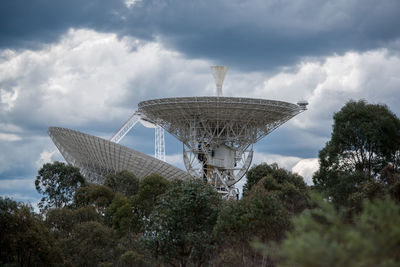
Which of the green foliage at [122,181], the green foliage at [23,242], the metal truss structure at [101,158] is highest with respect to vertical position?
the metal truss structure at [101,158]

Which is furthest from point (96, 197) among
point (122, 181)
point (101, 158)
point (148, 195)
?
point (148, 195)

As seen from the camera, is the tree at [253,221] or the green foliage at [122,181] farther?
the green foliage at [122,181]

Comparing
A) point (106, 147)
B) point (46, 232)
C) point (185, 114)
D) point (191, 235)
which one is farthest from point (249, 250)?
point (106, 147)

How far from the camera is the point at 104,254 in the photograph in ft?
174

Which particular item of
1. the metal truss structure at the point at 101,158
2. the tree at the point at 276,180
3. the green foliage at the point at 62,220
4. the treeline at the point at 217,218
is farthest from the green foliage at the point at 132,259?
the metal truss structure at the point at 101,158

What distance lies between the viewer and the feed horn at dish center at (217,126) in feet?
228

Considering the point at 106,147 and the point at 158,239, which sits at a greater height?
the point at 106,147

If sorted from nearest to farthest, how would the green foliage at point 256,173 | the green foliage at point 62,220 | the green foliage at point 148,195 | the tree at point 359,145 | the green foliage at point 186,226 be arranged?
1. the green foliage at point 186,226
2. the tree at point 359,145
3. the green foliage at point 62,220
4. the green foliage at point 148,195
5. the green foliage at point 256,173

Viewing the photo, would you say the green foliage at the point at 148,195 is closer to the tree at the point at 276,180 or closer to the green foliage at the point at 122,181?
the tree at the point at 276,180

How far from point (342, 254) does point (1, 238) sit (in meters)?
30.4

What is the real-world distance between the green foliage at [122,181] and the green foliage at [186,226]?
43.3 m

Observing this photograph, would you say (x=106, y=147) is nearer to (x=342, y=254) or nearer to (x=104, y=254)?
(x=104, y=254)

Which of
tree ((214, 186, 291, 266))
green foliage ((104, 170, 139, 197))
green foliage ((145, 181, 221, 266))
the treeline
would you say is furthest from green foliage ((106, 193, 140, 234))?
tree ((214, 186, 291, 266))

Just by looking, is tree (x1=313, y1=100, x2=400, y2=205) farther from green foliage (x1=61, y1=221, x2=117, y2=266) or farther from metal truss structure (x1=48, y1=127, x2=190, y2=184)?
metal truss structure (x1=48, y1=127, x2=190, y2=184)
